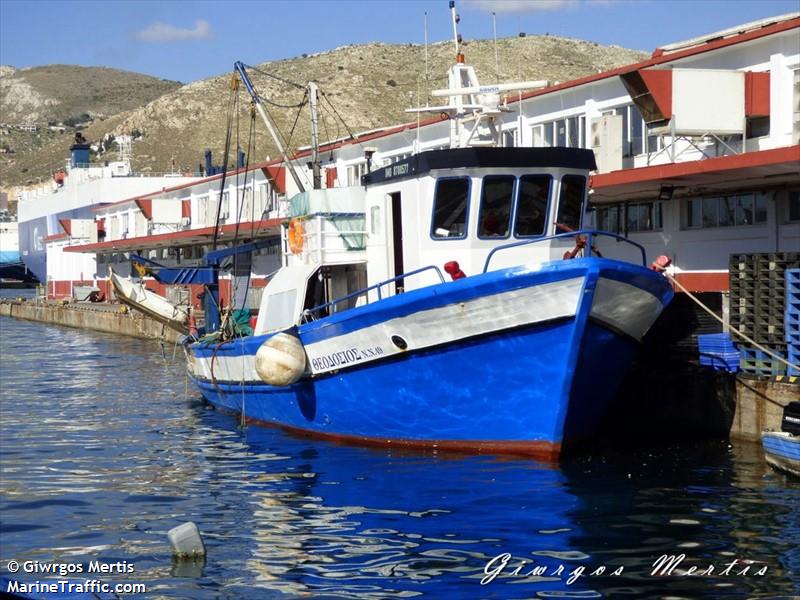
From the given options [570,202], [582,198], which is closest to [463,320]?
[570,202]

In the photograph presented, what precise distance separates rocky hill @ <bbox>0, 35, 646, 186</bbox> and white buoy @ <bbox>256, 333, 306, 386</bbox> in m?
127

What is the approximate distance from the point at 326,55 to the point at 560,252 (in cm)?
17312

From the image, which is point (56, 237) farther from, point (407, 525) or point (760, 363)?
point (407, 525)

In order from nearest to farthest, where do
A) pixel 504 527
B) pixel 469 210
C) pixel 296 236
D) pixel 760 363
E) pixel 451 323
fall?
1. pixel 504 527
2. pixel 451 323
3. pixel 469 210
4. pixel 760 363
5. pixel 296 236

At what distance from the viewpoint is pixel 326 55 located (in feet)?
609

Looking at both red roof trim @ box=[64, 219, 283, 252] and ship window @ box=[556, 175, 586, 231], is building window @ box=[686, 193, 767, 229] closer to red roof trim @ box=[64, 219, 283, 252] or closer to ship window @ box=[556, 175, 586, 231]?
ship window @ box=[556, 175, 586, 231]

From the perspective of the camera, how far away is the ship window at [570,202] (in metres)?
17.9

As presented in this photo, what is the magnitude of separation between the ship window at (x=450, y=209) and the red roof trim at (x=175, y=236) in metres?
17.0

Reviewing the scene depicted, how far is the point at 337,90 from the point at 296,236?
143m

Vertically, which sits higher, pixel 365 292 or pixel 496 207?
pixel 496 207

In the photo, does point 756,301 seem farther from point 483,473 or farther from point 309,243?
point 309,243

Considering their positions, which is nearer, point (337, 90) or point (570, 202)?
point (570, 202)

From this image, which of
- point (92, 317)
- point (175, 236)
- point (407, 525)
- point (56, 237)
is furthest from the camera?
Result: point (56, 237)

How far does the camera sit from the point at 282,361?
60.0ft
